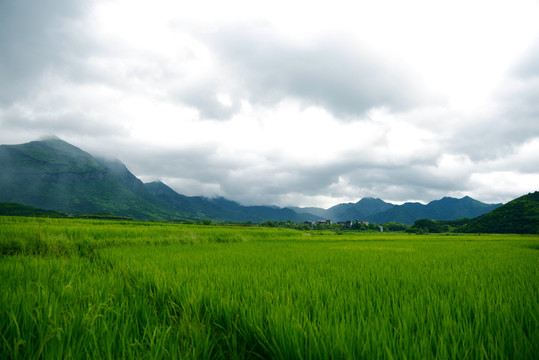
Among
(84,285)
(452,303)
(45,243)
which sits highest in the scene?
(452,303)

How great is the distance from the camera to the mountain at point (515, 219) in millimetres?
67625

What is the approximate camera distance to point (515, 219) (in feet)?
241

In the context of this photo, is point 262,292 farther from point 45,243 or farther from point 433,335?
point 45,243

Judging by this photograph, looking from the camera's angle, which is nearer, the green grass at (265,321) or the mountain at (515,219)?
the green grass at (265,321)

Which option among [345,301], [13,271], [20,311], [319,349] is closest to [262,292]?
[345,301]

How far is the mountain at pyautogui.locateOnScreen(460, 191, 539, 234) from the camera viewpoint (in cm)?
6762

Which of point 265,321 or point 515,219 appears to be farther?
point 515,219

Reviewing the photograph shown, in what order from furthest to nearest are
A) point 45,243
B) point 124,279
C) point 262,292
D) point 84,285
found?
point 45,243, point 124,279, point 84,285, point 262,292

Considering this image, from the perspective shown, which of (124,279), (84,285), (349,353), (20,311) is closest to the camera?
(349,353)

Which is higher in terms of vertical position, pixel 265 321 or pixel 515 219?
pixel 515 219

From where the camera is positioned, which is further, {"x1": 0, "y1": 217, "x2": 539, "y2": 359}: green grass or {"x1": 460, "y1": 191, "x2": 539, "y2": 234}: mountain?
{"x1": 460, "y1": 191, "x2": 539, "y2": 234}: mountain

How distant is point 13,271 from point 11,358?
3.54 metres

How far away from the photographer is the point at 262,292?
8.79ft

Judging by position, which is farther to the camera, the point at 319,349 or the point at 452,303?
the point at 452,303
